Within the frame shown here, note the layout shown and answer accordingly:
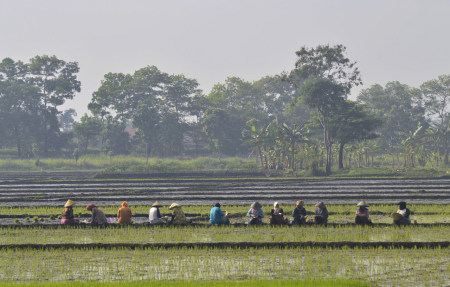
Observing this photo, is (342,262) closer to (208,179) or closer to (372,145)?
(208,179)

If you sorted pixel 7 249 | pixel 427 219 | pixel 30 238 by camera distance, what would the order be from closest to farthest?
pixel 7 249, pixel 30 238, pixel 427 219

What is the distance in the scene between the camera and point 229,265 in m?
14.2

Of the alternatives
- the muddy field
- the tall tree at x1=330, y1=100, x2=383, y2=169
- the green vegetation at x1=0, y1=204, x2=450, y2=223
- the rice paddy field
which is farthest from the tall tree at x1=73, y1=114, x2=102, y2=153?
the rice paddy field

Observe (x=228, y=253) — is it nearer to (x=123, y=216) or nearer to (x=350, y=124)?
(x=123, y=216)

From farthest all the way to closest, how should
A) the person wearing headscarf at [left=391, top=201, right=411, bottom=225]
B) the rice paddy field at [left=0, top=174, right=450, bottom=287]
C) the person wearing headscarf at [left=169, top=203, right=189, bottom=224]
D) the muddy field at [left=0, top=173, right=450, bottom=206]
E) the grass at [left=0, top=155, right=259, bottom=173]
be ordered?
the grass at [left=0, top=155, right=259, bottom=173] < the muddy field at [left=0, top=173, right=450, bottom=206] < the person wearing headscarf at [left=169, top=203, right=189, bottom=224] < the person wearing headscarf at [left=391, top=201, right=411, bottom=225] < the rice paddy field at [left=0, top=174, right=450, bottom=287]

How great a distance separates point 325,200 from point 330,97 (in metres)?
31.1

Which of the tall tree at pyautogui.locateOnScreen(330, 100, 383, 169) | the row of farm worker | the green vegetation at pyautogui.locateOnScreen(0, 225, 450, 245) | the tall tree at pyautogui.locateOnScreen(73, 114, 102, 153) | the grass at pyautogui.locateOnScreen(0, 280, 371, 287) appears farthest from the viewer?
the tall tree at pyautogui.locateOnScreen(73, 114, 102, 153)

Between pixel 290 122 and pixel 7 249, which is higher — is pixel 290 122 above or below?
above

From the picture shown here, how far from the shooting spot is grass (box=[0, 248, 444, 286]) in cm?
1300

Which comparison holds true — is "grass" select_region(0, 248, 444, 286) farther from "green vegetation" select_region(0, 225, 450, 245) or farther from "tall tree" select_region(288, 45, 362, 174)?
"tall tree" select_region(288, 45, 362, 174)

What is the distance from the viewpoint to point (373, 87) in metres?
91.9

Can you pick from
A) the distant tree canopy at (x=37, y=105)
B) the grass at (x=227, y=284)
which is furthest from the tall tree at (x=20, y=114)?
the grass at (x=227, y=284)

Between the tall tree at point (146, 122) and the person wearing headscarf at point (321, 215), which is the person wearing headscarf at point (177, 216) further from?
the tall tree at point (146, 122)

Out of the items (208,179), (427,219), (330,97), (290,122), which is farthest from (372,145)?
(427,219)
